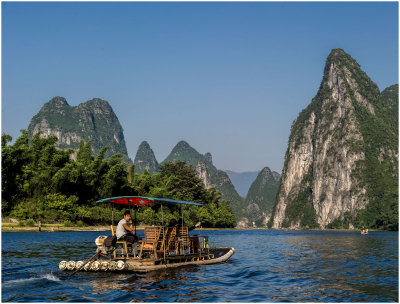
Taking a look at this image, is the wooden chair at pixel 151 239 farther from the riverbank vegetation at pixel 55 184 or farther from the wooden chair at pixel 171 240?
the riverbank vegetation at pixel 55 184

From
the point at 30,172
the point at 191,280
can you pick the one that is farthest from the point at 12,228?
the point at 191,280

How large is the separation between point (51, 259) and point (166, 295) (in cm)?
1283

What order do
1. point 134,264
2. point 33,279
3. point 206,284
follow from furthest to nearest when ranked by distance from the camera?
point 134,264 < point 206,284 < point 33,279

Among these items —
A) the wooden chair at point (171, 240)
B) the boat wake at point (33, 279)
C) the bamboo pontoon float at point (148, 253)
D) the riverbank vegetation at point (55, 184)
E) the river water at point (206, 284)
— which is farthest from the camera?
the riverbank vegetation at point (55, 184)

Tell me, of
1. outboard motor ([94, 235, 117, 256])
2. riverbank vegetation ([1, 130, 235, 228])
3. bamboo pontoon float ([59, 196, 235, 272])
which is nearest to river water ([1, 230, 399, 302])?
bamboo pontoon float ([59, 196, 235, 272])

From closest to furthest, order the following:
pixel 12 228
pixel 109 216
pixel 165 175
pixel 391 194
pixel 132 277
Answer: pixel 132 277 < pixel 12 228 < pixel 109 216 < pixel 165 175 < pixel 391 194

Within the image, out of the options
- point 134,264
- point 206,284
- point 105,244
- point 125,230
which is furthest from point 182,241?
point 206,284

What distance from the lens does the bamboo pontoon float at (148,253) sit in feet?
63.8

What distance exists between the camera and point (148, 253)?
72.5ft

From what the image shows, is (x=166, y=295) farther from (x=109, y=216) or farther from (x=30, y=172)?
(x=109, y=216)

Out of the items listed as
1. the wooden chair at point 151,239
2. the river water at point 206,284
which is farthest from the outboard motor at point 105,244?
the wooden chair at point 151,239

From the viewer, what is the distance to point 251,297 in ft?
49.2

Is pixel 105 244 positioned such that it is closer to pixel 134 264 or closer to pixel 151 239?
pixel 134 264

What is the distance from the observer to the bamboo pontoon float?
19.5 metres
